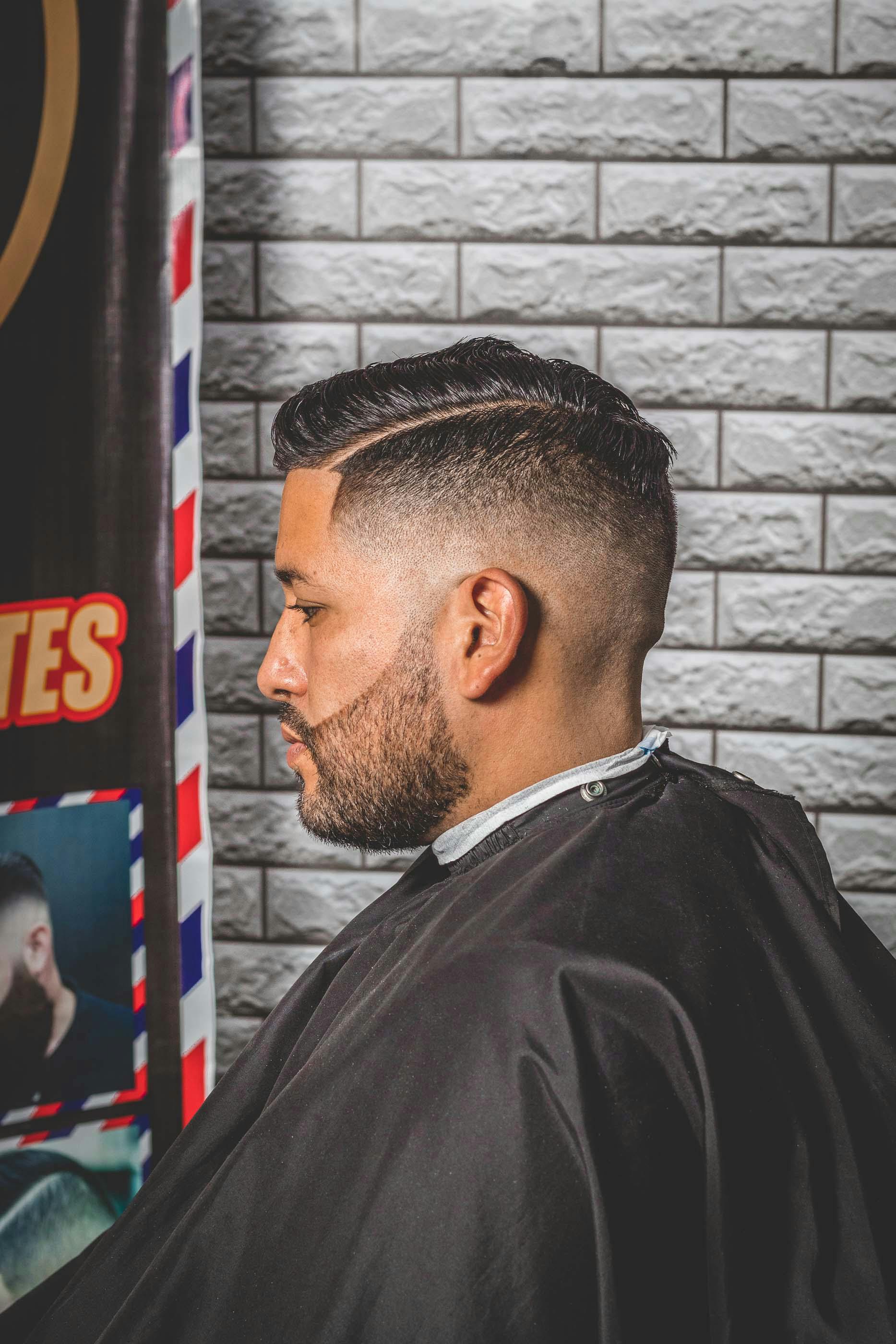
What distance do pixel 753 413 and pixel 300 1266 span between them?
6.66 ft

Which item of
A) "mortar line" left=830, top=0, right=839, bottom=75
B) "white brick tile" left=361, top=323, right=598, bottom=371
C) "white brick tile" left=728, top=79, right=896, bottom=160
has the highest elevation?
"mortar line" left=830, top=0, right=839, bottom=75

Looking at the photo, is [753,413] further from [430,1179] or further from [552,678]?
[430,1179]

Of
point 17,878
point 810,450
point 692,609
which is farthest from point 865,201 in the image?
point 17,878

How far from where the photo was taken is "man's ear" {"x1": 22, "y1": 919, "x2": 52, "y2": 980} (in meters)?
1.92

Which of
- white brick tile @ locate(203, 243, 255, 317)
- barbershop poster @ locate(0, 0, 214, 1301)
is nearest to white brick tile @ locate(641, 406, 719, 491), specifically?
white brick tile @ locate(203, 243, 255, 317)

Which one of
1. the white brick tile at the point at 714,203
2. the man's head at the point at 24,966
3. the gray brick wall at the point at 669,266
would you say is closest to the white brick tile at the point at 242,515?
the gray brick wall at the point at 669,266

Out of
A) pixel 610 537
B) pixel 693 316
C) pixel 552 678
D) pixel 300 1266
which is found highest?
pixel 693 316

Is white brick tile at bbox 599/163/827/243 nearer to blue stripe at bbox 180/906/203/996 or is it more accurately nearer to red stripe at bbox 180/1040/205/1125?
blue stripe at bbox 180/906/203/996

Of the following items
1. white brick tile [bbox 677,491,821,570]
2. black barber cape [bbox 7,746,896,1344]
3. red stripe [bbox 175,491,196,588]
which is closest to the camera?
black barber cape [bbox 7,746,896,1344]

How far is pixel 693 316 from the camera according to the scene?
232cm

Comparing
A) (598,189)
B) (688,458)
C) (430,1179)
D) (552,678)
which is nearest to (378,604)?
(552,678)

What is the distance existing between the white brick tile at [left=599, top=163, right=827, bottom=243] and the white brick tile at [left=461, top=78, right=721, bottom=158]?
1.8 inches

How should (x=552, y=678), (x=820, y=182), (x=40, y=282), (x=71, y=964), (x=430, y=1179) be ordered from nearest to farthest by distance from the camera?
(x=430, y=1179)
(x=552, y=678)
(x=40, y=282)
(x=71, y=964)
(x=820, y=182)

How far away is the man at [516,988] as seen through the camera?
30.1 inches
